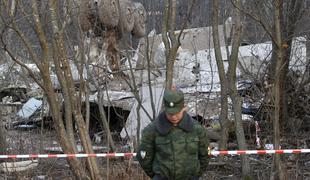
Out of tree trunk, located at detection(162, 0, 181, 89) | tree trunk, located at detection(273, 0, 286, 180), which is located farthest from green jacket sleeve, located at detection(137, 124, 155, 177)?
tree trunk, located at detection(162, 0, 181, 89)

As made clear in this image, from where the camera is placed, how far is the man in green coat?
185 inches

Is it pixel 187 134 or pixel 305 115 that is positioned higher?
pixel 187 134

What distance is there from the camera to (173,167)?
15.5 ft

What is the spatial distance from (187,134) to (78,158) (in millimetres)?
2999

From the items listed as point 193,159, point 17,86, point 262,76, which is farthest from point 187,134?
point 17,86

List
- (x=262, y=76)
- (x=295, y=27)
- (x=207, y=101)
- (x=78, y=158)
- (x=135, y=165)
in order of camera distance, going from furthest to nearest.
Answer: (x=207, y=101)
(x=262, y=76)
(x=295, y=27)
(x=135, y=165)
(x=78, y=158)

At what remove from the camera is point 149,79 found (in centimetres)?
875

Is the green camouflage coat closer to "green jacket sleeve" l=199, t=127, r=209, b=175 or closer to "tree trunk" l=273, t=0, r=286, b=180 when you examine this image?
"green jacket sleeve" l=199, t=127, r=209, b=175

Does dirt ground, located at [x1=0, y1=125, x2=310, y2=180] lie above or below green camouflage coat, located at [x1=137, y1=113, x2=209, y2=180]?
below

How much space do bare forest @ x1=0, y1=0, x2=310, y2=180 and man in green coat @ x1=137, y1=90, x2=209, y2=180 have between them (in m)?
2.72

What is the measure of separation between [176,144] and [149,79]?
4112mm

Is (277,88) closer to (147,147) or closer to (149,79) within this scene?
(149,79)

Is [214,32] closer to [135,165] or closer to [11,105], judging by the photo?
[135,165]

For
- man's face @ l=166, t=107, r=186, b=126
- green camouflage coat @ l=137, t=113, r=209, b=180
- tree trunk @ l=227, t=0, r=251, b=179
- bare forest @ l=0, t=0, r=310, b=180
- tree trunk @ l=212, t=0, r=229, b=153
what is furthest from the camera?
tree trunk @ l=212, t=0, r=229, b=153
